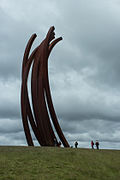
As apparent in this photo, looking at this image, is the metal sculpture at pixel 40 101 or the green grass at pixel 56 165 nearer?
the green grass at pixel 56 165

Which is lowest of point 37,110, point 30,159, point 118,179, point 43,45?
point 118,179

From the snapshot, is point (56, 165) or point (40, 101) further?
point (40, 101)

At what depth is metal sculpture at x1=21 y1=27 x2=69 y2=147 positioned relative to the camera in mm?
18984

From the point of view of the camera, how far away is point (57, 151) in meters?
15.1

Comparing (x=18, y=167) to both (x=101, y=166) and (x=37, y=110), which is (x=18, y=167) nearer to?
(x=101, y=166)

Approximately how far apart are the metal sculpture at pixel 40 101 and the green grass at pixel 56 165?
3.88 meters

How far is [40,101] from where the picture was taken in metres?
19.2

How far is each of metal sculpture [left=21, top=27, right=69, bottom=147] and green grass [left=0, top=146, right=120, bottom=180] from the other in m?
3.88

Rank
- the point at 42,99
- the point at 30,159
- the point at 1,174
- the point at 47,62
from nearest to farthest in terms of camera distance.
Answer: the point at 1,174 → the point at 30,159 → the point at 42,99 → the point at 47,62

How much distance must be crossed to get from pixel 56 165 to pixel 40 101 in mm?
7369

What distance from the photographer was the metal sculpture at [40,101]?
19.0 metres

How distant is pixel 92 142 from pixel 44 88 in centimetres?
611

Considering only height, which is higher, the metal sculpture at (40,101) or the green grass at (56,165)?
the metal sculpture at (40,101)

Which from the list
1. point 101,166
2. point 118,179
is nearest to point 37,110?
point 101,166
